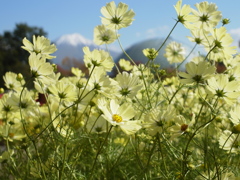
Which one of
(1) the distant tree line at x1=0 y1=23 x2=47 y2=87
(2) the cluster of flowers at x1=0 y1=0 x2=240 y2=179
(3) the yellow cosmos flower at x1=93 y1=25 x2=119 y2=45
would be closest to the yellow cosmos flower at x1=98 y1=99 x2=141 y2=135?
(2) the cluster of flowers at x1=0 y1=0 x2=240 y2=179

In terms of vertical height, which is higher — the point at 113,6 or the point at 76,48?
the point at 76,48

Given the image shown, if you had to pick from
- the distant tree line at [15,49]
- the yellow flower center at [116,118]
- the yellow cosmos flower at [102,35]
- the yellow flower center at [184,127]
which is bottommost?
the yellow flower center at [184,127]

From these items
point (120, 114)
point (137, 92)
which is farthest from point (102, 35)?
point (120, 114)

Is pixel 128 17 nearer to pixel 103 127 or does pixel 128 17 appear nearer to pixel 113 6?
pixel 113 6

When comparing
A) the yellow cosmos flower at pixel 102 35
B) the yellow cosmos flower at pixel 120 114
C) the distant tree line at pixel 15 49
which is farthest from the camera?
the distant tree line at pixel 15 49

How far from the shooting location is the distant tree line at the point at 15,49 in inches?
625

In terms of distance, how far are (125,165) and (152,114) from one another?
0.43 meters

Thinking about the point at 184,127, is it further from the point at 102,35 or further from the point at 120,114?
the point at 102,35

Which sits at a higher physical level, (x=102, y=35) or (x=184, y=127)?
(x=102, y=35)

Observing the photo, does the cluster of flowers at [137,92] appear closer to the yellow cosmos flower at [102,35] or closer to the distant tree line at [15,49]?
the yellow cosmos flower at [102,35]

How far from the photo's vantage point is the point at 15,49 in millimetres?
17750

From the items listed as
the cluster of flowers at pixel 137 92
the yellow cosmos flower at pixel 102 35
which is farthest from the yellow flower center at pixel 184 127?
the yellow cosmos flower at pixel 102 35

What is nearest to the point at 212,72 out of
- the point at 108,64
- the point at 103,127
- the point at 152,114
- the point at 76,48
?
the point at 152,114

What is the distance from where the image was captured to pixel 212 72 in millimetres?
640
